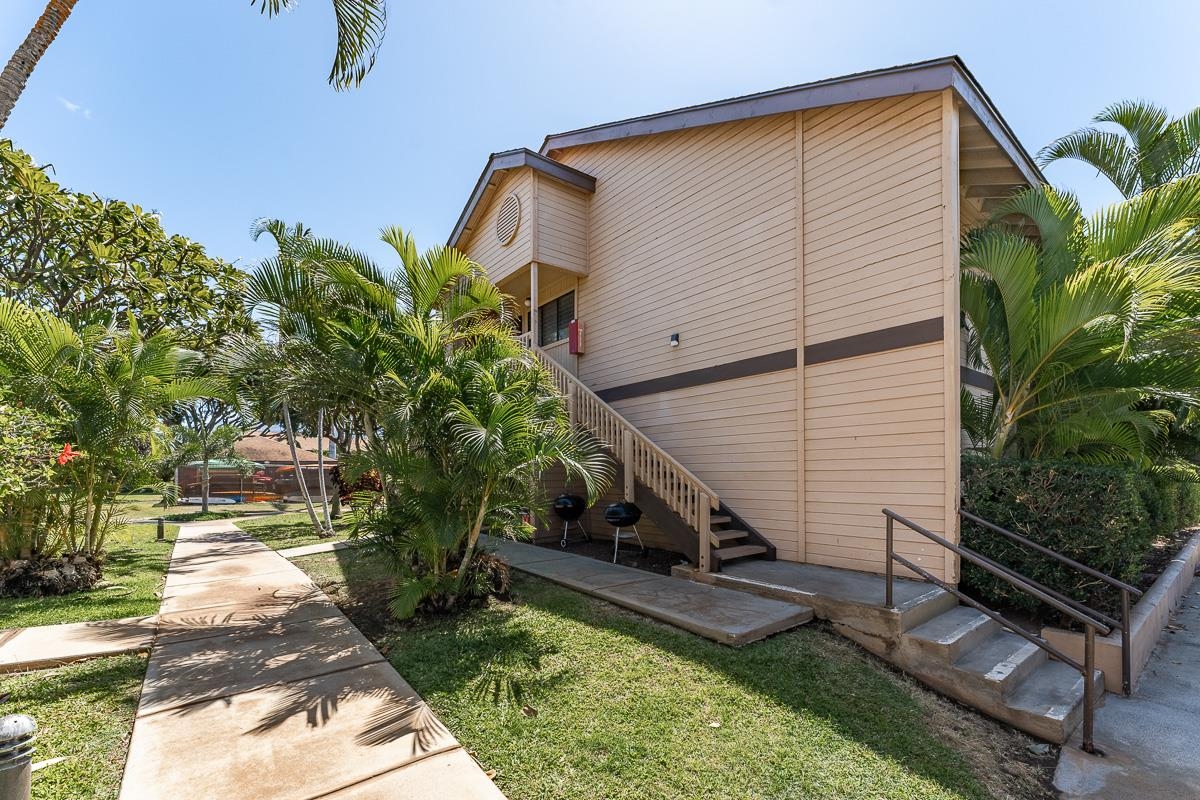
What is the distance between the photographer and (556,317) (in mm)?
11383

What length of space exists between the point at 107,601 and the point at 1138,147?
14.3 m

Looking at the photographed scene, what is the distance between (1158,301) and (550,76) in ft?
26.1

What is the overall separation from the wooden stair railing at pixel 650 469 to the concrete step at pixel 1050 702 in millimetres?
2814

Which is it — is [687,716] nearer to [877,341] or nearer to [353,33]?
[877,341]

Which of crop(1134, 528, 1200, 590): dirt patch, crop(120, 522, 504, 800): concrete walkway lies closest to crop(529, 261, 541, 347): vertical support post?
crop(120, 522, 504, 800): concrete walkway

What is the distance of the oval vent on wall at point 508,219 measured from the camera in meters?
9.81

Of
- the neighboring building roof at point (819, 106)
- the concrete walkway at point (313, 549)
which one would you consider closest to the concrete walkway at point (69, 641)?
the concrete walkway at point (313, 549)

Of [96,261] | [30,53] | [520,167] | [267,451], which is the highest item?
[520,167]

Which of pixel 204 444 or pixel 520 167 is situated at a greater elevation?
pixel 520 167

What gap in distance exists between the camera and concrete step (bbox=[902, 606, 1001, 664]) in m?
3.90

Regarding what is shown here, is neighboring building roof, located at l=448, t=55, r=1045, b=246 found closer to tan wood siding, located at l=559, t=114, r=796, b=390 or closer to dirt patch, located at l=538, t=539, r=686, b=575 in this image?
tan wood siding, located at l=559, t=114, r=796, b=390

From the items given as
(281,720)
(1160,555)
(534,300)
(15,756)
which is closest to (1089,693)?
(281,720)

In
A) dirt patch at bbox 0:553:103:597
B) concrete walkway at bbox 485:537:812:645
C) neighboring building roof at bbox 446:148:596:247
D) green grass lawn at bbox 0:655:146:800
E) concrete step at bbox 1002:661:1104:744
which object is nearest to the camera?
green grass lawn at bbox 0:655:146:800

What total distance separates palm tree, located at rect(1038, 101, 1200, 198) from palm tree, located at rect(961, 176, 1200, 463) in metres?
2.89
